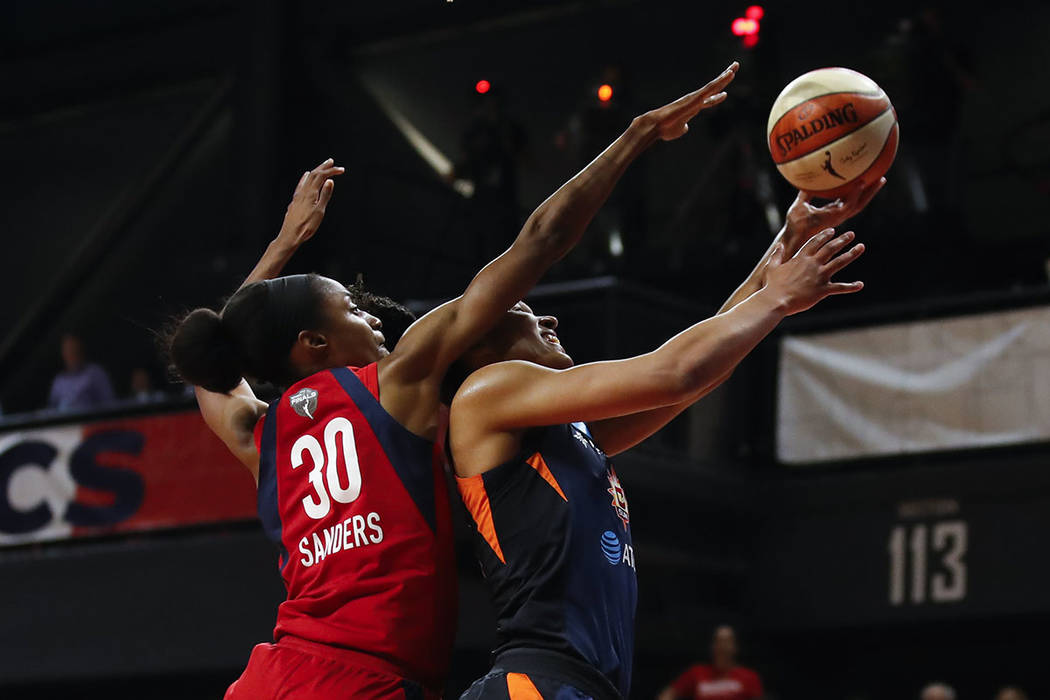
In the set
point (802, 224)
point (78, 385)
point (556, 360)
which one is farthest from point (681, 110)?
point (78, 385)

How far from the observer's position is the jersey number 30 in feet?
13.4

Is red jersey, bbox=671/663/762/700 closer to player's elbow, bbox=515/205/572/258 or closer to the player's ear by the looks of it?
the player's ear

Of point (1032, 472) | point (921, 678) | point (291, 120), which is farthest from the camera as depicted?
point (291, 120)

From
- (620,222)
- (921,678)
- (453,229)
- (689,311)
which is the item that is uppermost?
(453,229)

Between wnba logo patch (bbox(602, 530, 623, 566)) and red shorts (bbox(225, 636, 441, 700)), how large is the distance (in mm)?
615

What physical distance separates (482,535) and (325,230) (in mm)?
10858

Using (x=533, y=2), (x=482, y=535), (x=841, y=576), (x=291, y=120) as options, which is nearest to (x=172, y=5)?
(x=291, y=120)

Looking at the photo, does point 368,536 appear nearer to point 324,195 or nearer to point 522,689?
point 522,689

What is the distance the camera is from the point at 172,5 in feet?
60.2

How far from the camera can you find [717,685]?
395 inches

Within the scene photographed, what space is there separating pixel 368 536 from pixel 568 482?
1.82ft

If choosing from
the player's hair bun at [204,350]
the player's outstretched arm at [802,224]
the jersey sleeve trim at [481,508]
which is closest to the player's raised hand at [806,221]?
the player's outstretched arm at [802,224]

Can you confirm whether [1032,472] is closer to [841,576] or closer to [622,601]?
[841,576]

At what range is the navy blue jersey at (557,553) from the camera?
3.75 m
